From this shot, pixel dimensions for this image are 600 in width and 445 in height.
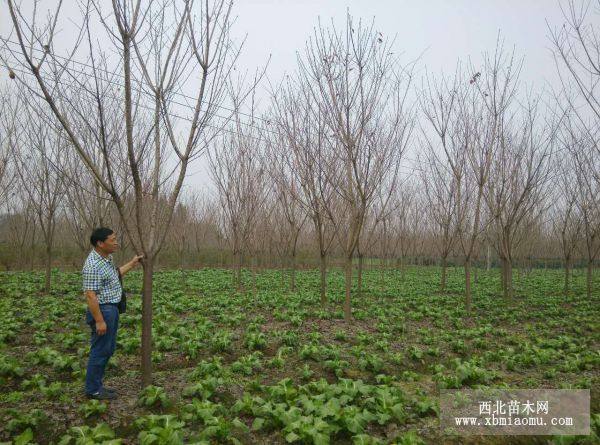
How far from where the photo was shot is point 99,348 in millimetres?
3949

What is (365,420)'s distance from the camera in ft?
A: 11.9

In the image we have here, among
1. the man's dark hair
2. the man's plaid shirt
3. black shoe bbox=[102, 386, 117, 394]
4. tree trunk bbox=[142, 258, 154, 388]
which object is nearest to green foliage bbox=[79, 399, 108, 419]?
black shoe bbox=[102, 386, 117, 394]

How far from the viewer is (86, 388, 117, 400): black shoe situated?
4.00 metres

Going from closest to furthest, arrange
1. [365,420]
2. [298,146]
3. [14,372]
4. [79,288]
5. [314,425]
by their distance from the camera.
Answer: [314,425], [365,420], [14,372], [298,146], [79,288]

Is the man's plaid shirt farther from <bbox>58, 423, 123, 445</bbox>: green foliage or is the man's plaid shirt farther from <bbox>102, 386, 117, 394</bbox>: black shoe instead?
<bbox>58, 423, 123, 445</bbox>: green foliage

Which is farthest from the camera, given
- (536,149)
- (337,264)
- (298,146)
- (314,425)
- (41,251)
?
(337,264)

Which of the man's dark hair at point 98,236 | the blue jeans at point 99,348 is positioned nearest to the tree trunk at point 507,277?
the blue jeans at point 99,348

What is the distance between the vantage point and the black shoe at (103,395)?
157 inches

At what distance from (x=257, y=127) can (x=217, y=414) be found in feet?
25.3

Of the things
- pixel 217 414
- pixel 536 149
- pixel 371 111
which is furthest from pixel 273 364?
pixel 536 149

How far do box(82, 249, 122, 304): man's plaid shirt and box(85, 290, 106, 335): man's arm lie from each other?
71mm

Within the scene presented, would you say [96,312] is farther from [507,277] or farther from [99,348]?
[507,277]

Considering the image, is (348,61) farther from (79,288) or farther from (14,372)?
(79,288)

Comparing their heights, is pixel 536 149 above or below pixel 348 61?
below
